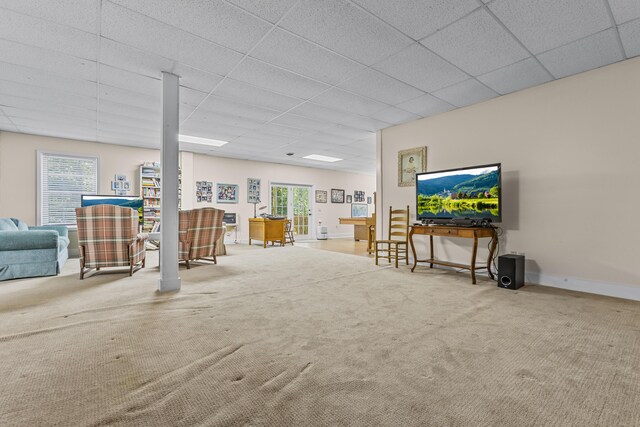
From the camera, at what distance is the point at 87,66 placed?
3271mm

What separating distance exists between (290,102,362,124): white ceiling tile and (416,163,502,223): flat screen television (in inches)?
61.7

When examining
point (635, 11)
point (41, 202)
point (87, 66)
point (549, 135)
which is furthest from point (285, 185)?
point (635, 11)

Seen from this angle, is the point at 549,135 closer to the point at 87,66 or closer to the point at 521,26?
the point at 521,26

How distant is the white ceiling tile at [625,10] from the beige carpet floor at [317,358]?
8.14 ft

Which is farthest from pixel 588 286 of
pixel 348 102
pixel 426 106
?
pixel 348 102

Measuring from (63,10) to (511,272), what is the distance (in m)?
4.97

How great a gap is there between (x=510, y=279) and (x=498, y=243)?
31.3 inches

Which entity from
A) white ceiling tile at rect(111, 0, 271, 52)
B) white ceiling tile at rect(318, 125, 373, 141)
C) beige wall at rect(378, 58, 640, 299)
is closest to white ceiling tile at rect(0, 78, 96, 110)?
white ceiling tile at rect(111, 0, 271, 52)

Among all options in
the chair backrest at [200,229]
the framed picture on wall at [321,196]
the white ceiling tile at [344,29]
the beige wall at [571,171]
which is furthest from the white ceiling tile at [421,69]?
the framed picture on wall at [321,196]

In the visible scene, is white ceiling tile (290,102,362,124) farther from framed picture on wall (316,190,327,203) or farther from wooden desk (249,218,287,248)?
framed picture on wall (316,190,327,203)

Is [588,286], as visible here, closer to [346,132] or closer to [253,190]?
[346,132]

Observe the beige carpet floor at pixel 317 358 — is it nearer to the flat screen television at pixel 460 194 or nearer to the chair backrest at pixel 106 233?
the chair backrest at pixel 106 233

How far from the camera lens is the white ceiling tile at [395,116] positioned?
4.64 metres

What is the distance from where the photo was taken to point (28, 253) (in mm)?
3801
